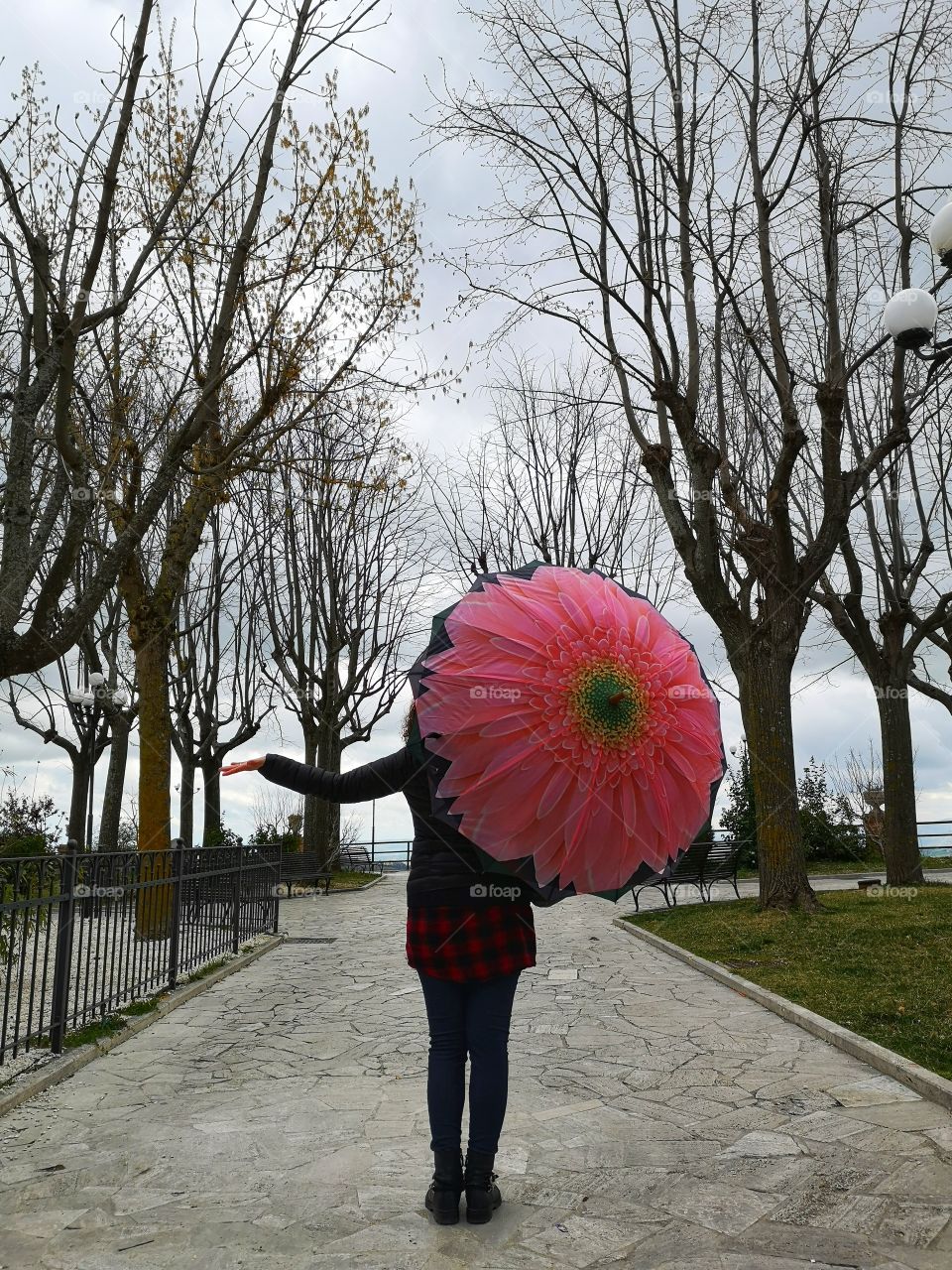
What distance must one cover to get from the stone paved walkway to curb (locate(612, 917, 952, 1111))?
11 cm

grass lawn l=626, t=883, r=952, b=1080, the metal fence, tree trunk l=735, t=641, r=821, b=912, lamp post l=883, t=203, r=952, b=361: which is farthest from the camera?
tree trunk l=735, t=641, r=821, b=912

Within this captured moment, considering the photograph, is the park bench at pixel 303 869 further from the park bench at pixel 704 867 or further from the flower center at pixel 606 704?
the flower center at pixel 606 704

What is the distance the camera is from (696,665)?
3.59 metres

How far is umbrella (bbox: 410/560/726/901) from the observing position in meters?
3.24

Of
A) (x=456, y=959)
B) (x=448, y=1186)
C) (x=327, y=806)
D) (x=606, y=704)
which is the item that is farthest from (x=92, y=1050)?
(x=327, y=806)

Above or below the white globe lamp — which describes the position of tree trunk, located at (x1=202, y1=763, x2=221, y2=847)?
below

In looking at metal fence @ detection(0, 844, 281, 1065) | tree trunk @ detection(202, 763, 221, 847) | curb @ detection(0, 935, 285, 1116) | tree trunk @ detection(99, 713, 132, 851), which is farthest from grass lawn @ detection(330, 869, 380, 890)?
curb @ detection(0, 935, 285, 1116)

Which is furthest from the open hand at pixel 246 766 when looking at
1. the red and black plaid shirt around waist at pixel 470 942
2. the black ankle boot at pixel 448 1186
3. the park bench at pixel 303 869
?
the park bench at pixel 303 869

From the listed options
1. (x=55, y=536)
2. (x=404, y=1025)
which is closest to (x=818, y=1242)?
(x=404, y=1025)

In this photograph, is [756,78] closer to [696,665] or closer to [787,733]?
[787,733]

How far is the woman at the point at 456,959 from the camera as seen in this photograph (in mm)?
3678

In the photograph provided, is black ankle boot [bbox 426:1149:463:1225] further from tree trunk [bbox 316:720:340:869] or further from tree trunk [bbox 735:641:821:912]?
tree trunk [bbox 316:720:340:869]

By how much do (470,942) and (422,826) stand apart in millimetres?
452

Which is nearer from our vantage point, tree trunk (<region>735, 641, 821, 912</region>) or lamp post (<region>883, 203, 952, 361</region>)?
lamp post (<region>883, 203, 952, 361</region>)
